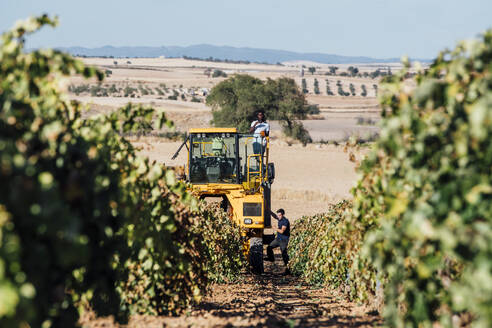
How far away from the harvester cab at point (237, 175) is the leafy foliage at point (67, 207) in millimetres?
6803

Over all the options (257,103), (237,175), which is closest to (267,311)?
(237,175)

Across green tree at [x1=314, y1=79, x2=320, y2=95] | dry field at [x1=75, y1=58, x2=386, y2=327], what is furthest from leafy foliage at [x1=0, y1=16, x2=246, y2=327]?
green tree at [x1=314, y1=79, x2=320, y2=95]

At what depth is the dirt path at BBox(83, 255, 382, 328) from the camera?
280 inches

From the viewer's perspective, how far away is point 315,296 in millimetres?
11438

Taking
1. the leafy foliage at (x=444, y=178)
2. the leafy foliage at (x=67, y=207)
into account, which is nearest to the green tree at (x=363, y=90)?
the leafy foliage at (x=67, y=207)

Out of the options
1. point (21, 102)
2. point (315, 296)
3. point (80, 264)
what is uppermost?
point (21, 102)

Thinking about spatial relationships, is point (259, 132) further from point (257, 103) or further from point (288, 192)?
point (257, 103)

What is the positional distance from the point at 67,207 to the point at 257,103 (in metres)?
59.2

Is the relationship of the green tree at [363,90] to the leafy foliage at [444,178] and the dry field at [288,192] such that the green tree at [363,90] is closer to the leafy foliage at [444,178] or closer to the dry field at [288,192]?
the dry field at [288,192]

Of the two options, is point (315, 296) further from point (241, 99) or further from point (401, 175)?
point (241, 99)

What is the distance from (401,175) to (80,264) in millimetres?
2573

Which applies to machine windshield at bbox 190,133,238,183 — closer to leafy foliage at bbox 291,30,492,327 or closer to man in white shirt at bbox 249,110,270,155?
man in white shirt at bbox 249,110,270,155

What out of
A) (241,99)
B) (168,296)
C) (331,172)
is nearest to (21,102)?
(168,296)

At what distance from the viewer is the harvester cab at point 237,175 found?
14.6m
